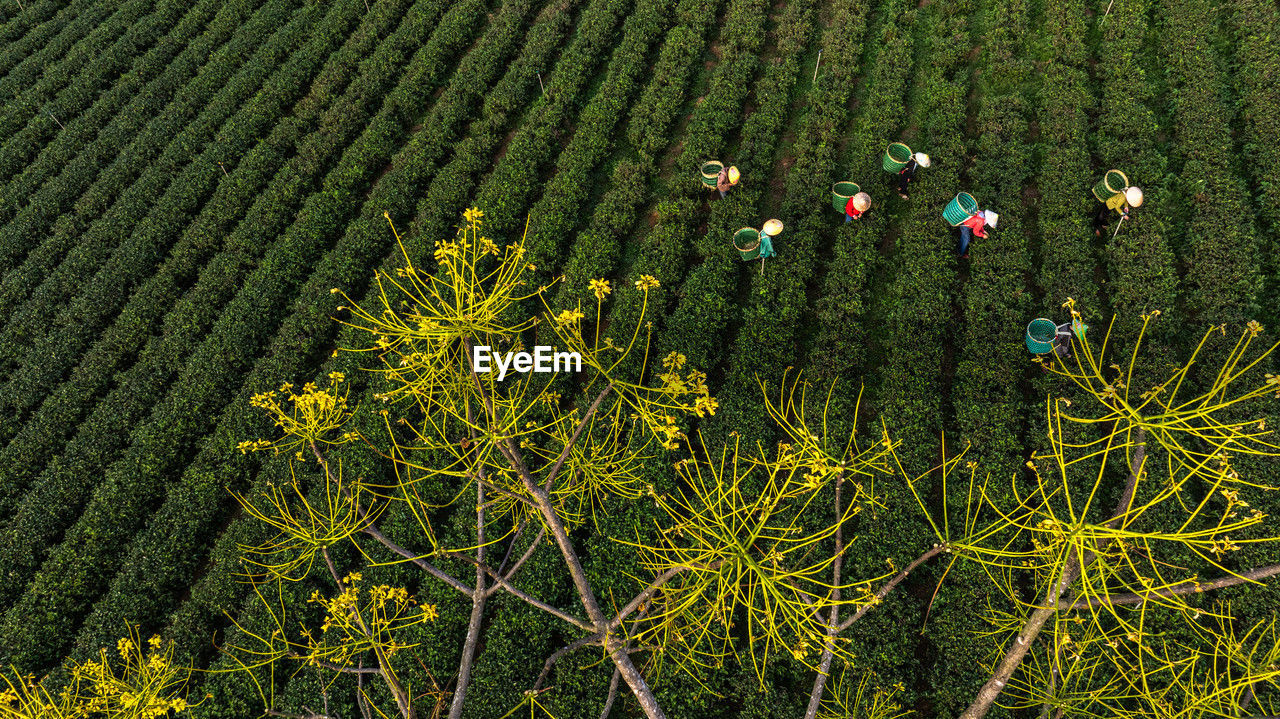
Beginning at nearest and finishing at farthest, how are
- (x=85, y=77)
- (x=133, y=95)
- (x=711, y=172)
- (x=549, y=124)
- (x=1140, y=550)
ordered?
1. (x=1140, y=550)
2. (x=711, y=172)
3. (x=549, y=124)
4. (x=133, y=95)
5. (x=85, y=77)

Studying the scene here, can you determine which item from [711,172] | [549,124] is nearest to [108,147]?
[549,124]

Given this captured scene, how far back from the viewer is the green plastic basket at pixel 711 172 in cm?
1213

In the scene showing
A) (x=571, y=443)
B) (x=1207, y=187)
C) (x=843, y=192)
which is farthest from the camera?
(x=843, y=192)

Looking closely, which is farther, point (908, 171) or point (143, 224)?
point (143, 224)

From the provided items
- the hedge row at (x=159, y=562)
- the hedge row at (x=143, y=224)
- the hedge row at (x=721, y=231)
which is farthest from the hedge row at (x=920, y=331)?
the hedge row at (x=143, y=224)

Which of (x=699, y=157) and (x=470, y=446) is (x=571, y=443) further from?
(x=699, y=157)

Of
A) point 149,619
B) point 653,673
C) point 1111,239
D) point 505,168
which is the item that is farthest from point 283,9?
point 1111,239

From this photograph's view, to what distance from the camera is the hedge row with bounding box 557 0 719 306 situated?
11.9 m

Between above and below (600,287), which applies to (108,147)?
above

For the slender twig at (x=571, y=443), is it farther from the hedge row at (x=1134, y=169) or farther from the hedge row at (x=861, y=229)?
the hedge row at (x=1134, y=169)

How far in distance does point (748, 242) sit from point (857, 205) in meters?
2.18

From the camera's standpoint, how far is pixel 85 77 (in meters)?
17.0

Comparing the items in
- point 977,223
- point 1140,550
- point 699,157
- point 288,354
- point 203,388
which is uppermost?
point 699,157

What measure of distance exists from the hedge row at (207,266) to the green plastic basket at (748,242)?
10.4m
